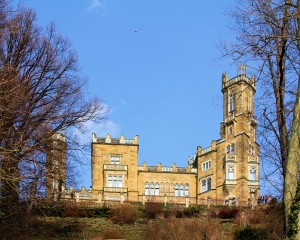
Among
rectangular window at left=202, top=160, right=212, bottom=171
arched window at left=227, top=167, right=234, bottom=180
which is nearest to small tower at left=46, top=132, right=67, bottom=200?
arched window at left=227, top=167, right=234, bottom=180

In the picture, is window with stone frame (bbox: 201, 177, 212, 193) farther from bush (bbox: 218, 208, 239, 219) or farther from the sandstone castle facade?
bush (bbox: 218, 208, 239, 219)

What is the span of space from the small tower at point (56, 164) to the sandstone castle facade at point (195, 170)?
38.3 meters

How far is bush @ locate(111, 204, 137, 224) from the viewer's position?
37969mm

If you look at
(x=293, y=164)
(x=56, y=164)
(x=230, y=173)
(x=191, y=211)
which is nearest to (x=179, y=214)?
(x=191, y=211)

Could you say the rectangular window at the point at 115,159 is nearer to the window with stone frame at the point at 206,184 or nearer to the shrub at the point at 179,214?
the window with stone frame at the point at 206,184

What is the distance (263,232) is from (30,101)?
10.4 metres

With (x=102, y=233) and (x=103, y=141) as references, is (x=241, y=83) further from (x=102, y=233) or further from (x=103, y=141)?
(x=102, y=233)

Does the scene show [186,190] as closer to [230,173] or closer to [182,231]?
[230,173]

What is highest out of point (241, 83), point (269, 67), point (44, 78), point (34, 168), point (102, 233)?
point (241, 83)

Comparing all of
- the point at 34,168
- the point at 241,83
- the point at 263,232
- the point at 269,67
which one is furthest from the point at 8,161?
the point at 241,83

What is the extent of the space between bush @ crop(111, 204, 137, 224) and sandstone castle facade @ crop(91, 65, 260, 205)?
75.0 feet

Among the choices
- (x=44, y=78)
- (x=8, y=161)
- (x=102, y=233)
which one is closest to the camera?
(x=8, y=161)

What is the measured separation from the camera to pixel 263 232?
26562 millimetres

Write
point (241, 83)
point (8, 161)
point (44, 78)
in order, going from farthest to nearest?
point (241, 83) → point (44, 78) → point (8, 161)
